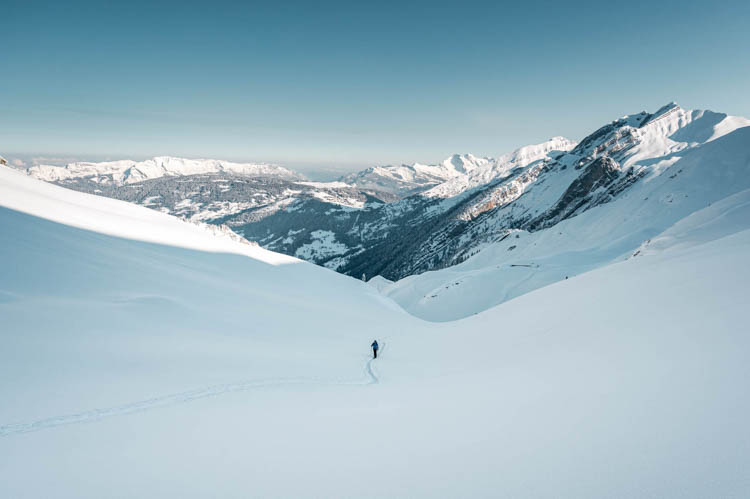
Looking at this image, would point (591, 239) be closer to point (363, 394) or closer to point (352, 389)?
point (352, 389)

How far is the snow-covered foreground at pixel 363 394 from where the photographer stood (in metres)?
4.74

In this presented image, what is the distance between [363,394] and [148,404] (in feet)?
19.5

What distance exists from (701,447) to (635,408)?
5.28ft

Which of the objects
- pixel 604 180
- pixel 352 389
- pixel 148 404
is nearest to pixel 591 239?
pixel 604 180

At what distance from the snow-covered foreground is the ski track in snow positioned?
0.06m

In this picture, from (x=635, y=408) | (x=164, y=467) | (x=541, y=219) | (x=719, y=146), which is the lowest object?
(x=164, y=467)

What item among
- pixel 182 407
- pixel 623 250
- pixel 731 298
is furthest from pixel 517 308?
pixel 623 250

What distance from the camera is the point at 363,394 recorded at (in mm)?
10297

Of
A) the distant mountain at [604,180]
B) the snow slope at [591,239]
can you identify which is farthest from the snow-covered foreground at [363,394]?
the distant mountain at [604,180]

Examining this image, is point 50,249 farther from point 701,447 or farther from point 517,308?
point 517,308

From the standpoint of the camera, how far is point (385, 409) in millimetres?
8445

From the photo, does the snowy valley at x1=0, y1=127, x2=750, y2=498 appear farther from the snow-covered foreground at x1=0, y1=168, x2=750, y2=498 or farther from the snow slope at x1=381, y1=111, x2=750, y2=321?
the snow slope at x1=381, y1=111, x2=750, y2=321

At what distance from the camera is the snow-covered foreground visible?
4738 millimetres

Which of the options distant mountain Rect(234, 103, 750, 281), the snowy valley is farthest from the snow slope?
the snowy valley
